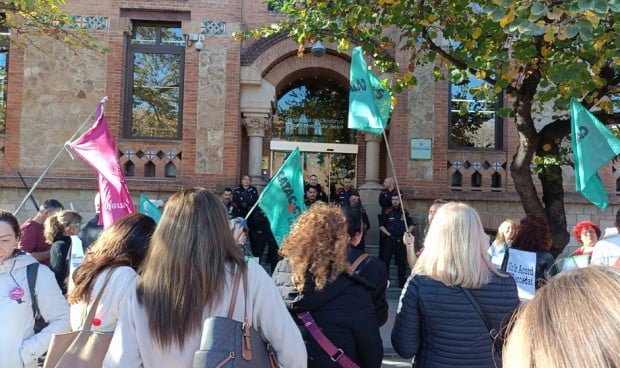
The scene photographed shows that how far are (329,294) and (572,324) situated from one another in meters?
1.95

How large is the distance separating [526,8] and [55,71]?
35.8 feet

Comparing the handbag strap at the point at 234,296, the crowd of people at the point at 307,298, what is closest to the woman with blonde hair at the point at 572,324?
the crowd of people at the point at 307,298

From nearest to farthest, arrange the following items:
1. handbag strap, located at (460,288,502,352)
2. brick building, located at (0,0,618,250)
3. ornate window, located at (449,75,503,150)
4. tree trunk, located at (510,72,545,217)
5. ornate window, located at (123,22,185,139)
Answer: handbag strap, located at (460,288,502,352)
tree trunk, located at (510,72,545,217)
brick building, located at (0,0,618,250)
ornate window, located at (123,22,185,139)
ornate window, located at (449,75,503,150)

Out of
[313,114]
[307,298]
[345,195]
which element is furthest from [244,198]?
[307,298]

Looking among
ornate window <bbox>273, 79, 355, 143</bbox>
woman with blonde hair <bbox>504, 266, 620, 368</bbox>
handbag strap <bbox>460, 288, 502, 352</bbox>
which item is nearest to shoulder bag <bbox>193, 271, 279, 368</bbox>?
woman with blonde hair <bbox>504, 266, 620, 368</bbox>

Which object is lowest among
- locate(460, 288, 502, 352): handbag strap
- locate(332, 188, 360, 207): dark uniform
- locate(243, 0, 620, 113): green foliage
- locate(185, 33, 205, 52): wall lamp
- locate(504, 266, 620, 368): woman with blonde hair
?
locate(460, 288, 502, 352): handbag strap

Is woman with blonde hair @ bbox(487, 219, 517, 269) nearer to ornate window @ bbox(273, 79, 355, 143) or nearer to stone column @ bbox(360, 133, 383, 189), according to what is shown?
stone column @ bbox(360, 133, 383, 189)

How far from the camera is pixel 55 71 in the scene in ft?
38.5

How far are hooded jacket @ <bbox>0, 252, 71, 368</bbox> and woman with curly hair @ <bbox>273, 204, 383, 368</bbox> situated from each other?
144 cm

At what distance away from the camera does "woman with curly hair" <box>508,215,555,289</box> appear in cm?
443

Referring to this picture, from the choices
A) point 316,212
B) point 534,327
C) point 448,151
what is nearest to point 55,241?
point 316,212

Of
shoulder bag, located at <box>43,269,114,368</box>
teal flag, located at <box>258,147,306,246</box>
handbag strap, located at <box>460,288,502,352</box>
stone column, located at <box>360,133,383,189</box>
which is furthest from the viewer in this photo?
stone column, located at <box>360,133,383,189</box>

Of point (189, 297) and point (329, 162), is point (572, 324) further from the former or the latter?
point (329, 162)

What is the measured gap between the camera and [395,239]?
9.96 m
